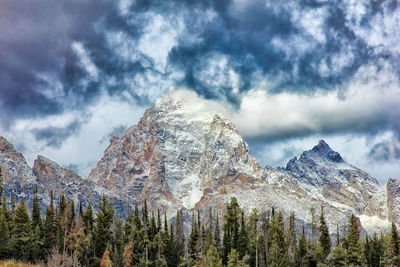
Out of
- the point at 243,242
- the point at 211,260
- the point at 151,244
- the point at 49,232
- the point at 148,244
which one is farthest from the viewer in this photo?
the point at 243,242

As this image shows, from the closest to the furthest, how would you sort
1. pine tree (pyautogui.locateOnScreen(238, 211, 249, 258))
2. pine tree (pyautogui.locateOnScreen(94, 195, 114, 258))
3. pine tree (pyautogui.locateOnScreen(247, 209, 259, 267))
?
pine tree (pyautogui.locateOnScreen(94, 195, 114, 258)), pine tree (pyautogui.locateOnScreen(247, 209, 259, 267)), pine tree (pyautogui.locateOnScreen(238, 211, 249, 258))

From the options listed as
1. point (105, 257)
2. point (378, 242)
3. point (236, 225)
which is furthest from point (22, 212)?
point (378, 242)

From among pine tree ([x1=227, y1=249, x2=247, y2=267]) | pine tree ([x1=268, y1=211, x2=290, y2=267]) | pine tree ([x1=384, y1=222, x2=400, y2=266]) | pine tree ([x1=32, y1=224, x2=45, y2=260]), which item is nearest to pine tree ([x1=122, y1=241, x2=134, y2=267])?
pine tree ([x1=32, y1=224, x2=45, y2=260])

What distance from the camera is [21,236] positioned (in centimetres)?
11512

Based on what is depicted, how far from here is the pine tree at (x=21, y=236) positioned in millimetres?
112438

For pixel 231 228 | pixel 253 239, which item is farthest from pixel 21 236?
pixel 253 239

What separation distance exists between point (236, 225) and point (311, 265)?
20.9 meters

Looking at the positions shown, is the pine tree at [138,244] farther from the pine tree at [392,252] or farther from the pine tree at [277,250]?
the pine tree at [392,252]

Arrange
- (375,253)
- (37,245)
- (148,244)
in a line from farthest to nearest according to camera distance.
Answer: (375,253), (148,244), (37,245)

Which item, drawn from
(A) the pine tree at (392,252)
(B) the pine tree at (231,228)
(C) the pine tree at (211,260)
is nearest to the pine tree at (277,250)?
(B) the pine tree at (231,228)

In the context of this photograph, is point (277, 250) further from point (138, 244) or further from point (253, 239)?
point (138, 244)

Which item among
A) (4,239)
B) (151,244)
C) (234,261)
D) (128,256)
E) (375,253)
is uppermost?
(375,253)

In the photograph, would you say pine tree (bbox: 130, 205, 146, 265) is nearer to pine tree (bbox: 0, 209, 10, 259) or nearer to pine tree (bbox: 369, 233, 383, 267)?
pine tree (bbox: 0, 209, 10, 259)

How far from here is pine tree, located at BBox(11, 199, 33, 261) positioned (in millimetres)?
112438
